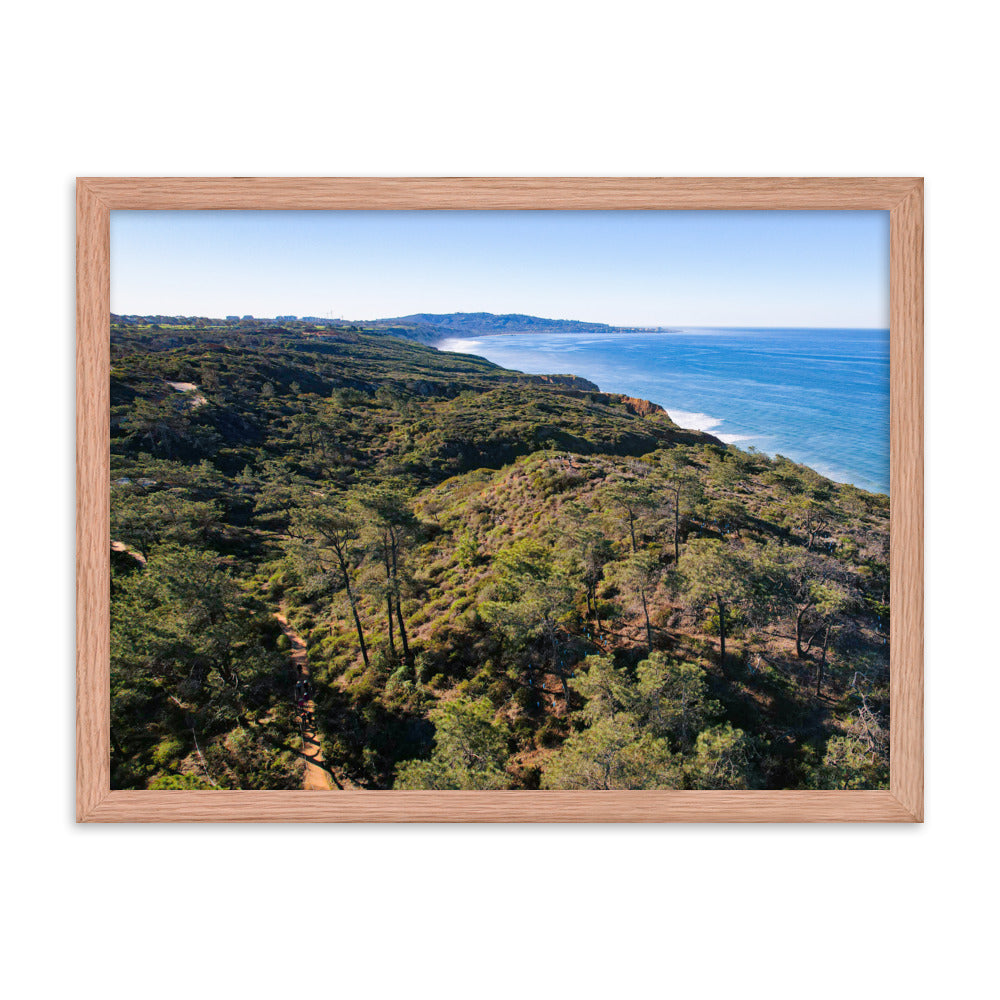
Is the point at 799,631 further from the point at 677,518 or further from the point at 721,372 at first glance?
the point at 721,372

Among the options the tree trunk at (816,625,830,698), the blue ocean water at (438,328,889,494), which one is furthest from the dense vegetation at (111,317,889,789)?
the blue ocean water at (438,328,889,494)

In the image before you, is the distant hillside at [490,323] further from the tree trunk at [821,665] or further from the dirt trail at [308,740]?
the tree trunk at [821,665]

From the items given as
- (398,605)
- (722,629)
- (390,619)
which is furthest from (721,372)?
(390,619)

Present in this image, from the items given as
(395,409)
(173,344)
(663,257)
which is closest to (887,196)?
(663,257)

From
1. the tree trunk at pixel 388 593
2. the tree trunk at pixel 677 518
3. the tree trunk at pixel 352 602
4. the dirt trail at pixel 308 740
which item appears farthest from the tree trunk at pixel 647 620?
the dirt trail at pixel 308 740

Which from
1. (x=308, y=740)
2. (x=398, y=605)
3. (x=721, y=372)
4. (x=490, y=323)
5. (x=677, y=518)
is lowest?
(x=308, y=740)

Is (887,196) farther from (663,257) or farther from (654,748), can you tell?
(654,748)
